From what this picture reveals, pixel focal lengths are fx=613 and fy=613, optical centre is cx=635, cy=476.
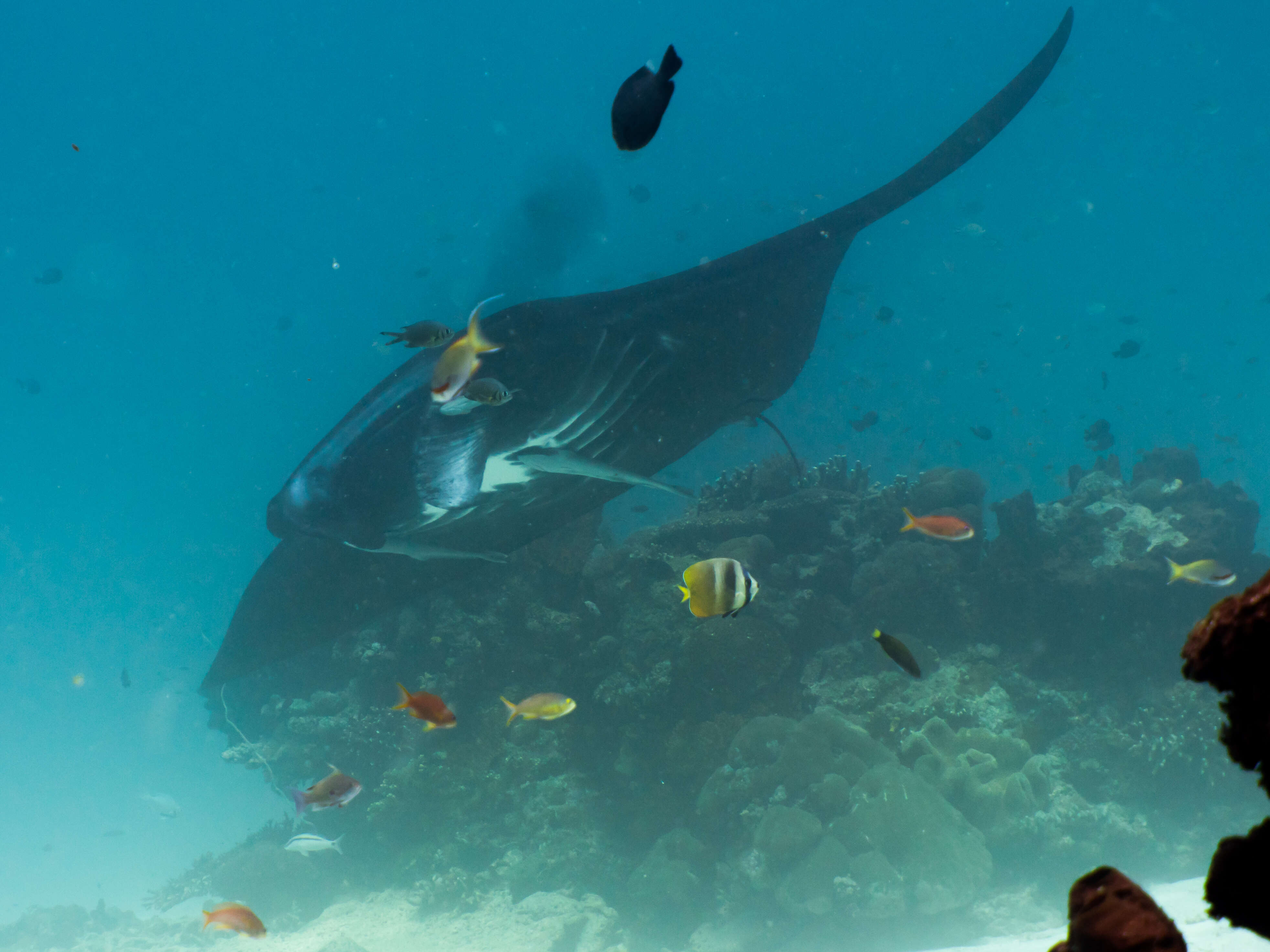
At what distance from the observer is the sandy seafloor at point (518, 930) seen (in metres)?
5.61

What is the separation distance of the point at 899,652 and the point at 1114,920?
119 inches

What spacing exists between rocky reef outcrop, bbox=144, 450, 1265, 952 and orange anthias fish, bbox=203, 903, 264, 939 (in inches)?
Answer: 132

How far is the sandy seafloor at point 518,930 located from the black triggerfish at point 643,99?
6.05m

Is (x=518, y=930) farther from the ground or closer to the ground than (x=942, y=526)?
closer to the ground

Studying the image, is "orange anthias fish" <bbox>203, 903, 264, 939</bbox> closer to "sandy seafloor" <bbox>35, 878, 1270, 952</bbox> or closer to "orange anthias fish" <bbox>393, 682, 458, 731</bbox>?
"orange anthias fish" <bbox>393, 682, 458, 731</bbox>

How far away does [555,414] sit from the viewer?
21.7 feet

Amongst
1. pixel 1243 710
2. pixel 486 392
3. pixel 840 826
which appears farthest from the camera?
pixel 840 826

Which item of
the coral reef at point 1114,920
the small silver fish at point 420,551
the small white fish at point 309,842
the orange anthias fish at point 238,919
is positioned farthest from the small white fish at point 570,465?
the coral reef at point 1114,920

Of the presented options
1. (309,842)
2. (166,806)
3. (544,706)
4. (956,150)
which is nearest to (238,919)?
(309,842)

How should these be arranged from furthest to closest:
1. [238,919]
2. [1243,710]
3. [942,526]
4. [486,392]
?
[942,526], [238,919], [486,392], [1243,710]

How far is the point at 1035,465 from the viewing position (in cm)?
6438

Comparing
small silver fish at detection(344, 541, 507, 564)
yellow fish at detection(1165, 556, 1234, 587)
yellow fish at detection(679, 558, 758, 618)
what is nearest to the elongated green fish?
yellow fish at detection(679, 558, 758, 618)

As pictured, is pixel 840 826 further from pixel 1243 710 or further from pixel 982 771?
pixel 1243 710

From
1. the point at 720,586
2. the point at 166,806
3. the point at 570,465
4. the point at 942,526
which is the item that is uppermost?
the point at 570,465
